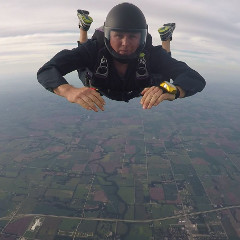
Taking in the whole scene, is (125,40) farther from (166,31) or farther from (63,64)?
(166,31)

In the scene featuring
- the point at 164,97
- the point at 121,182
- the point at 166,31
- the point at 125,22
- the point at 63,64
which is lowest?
→ the point at 121,182

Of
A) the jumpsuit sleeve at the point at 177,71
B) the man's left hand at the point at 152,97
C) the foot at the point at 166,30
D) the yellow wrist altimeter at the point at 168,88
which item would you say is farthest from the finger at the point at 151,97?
the foot at the point at 166,30

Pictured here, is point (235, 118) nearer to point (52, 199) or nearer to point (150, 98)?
point (52, 199)

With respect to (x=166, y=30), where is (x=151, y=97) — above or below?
below

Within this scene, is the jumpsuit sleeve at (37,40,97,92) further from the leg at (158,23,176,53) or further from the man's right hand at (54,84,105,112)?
the leg at (158,23,176,53)

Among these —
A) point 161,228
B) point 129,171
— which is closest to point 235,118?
point 129,171

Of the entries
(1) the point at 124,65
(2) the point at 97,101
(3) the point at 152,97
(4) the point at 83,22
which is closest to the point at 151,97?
(3) the point at 152,97

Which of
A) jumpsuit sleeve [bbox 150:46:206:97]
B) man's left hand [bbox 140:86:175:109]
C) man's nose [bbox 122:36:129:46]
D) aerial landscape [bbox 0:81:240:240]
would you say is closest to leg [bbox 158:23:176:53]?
jumpsuit sleeve [bbox 150:46:206:97]
